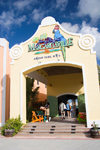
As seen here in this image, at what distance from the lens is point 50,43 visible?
11641mm

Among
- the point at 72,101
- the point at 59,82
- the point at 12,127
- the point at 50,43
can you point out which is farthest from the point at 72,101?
the point at 12,127

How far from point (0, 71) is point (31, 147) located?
8203mm

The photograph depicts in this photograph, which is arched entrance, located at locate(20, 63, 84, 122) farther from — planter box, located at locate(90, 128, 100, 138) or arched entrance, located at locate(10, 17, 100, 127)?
planter box, located at locate(90, 128, 100, 138)

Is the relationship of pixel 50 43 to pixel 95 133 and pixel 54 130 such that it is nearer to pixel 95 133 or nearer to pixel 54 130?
pixel 54 130

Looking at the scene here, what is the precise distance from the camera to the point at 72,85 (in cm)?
1816

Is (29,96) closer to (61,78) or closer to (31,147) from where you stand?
(61,78)

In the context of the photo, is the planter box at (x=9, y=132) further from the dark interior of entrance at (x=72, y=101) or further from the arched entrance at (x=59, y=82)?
the dark interior of entrance at (x=72, y=101)

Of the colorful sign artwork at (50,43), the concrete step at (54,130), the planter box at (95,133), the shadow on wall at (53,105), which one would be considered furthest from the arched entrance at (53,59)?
the shadow on wall at (53,105)

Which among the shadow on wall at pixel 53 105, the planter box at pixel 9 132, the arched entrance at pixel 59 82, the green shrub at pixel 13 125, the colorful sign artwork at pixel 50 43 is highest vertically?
the colorful sign artwork at pixel 50 43

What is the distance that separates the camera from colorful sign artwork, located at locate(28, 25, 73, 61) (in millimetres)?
11219

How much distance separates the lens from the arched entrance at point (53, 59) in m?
10.1

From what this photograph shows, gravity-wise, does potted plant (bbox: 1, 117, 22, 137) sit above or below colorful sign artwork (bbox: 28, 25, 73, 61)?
below

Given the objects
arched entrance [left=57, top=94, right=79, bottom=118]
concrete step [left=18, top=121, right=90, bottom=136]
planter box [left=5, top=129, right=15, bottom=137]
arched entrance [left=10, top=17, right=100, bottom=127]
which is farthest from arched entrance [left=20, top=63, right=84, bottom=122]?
planter box [left=5, top=129, right=15, bottom=137]

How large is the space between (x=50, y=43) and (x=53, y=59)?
4.20ft
